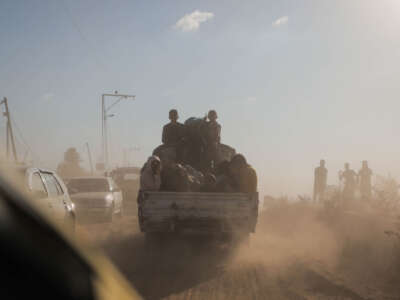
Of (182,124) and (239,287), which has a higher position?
(182,124)

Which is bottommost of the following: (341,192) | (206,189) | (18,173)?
(341,192)

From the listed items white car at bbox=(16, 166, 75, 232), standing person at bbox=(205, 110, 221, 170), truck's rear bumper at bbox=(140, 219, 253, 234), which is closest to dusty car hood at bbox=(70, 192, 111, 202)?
standing person at bbox=(205, 110, 221, 170)

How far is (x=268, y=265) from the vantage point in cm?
884

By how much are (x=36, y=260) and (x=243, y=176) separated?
22.3ft

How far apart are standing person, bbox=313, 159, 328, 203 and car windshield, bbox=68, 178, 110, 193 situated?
9709 mm

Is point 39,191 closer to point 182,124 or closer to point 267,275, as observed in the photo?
point 267,275

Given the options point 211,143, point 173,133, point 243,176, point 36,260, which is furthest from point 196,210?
point 36,260

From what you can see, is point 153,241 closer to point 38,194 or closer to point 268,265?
point 268,265

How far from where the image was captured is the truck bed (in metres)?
9.36

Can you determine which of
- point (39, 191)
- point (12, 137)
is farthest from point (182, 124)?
point (12, 137)

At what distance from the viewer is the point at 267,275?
7906mm

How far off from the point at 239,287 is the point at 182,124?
623 cm

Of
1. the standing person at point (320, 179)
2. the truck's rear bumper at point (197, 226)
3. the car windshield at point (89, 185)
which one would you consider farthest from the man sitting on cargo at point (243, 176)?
the standing person at point (320, 179)

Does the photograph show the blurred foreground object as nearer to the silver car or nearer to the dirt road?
the dirt road
